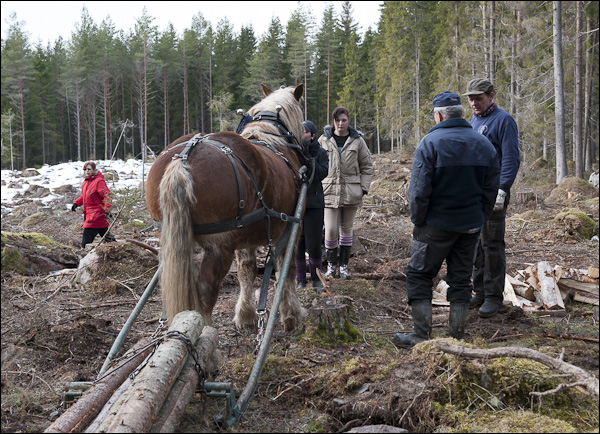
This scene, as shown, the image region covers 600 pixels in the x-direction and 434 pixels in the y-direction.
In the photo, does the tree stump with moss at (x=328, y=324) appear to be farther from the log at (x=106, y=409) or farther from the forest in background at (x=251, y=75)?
the forest in background at (x=251, y=75)

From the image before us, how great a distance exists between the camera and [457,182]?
353 centimetres

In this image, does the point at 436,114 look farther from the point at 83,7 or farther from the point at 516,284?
the point at 83,7

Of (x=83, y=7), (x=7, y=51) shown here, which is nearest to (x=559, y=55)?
(x=7, y=51)

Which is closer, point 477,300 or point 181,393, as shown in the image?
point 181,393

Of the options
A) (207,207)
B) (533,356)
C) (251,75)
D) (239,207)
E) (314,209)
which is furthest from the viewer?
(251,75)

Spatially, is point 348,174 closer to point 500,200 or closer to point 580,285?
point 500,200

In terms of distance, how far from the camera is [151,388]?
1.95 meters

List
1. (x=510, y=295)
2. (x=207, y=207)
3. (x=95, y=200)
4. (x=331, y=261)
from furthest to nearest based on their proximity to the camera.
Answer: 1. (x=95, y=200)
2. (x=331, y=261)
3. (x=510, y=295)
4. (x=207, y=207)

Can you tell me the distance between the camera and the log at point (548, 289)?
4.57m

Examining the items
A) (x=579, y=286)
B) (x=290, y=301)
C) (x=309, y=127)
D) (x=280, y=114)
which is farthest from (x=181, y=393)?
(x=579, y=286)

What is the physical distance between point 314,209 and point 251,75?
4029cm

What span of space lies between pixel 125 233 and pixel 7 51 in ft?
71.5

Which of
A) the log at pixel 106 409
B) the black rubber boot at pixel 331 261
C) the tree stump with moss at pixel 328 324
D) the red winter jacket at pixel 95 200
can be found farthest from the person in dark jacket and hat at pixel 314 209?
the red winter jacket at pixel 95 200

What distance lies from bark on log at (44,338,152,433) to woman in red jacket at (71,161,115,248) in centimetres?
538
